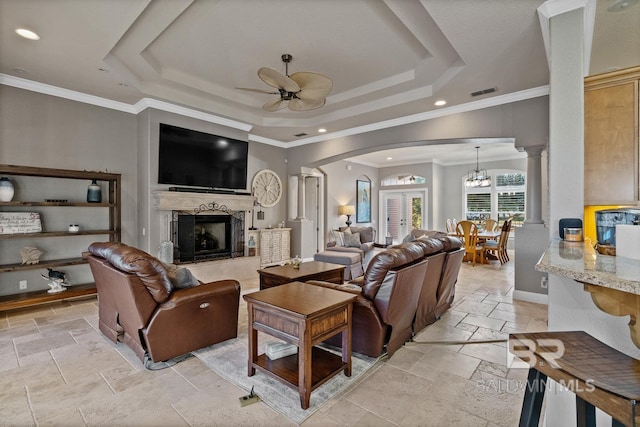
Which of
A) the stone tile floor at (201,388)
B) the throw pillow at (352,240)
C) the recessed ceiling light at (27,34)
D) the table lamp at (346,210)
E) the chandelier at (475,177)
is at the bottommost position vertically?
the stone tile floor at (201,388)

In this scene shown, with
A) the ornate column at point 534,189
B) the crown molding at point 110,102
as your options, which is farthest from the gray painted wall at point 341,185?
the ornate column at point 534,189

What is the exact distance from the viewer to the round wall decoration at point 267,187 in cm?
672

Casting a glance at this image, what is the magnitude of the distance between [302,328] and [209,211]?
4.15 m

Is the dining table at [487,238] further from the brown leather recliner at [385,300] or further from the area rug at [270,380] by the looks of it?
the area rug at [270,380]

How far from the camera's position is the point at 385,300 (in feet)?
8.17

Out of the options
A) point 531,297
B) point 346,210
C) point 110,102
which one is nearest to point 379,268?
point 531,297

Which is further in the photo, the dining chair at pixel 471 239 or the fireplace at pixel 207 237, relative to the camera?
the dining chair at pixel 471 239

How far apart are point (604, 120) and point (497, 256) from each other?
661cm

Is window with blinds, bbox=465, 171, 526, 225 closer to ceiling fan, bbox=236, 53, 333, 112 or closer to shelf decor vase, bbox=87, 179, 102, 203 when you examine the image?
ceiling fan, bbox=236, 53, 333, 112

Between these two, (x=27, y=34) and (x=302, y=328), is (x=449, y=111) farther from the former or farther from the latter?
(x=27, y=34)

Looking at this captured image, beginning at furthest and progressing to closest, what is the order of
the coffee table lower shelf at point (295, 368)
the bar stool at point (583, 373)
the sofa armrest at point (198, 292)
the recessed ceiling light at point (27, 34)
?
the recessed ceiling light at point (27, 34)
the sofa armrest at point (198, 292)
the coffee table lower shelf at point (295, 368)
the bar stool at point (583, 373)

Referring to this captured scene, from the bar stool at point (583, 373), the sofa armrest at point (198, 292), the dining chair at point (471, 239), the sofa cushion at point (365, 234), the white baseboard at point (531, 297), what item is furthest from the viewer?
the sofa cushion at point (365, 234)

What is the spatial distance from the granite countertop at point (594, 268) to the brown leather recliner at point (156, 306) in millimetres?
2463

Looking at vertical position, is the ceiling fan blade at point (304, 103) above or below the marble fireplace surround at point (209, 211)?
above
